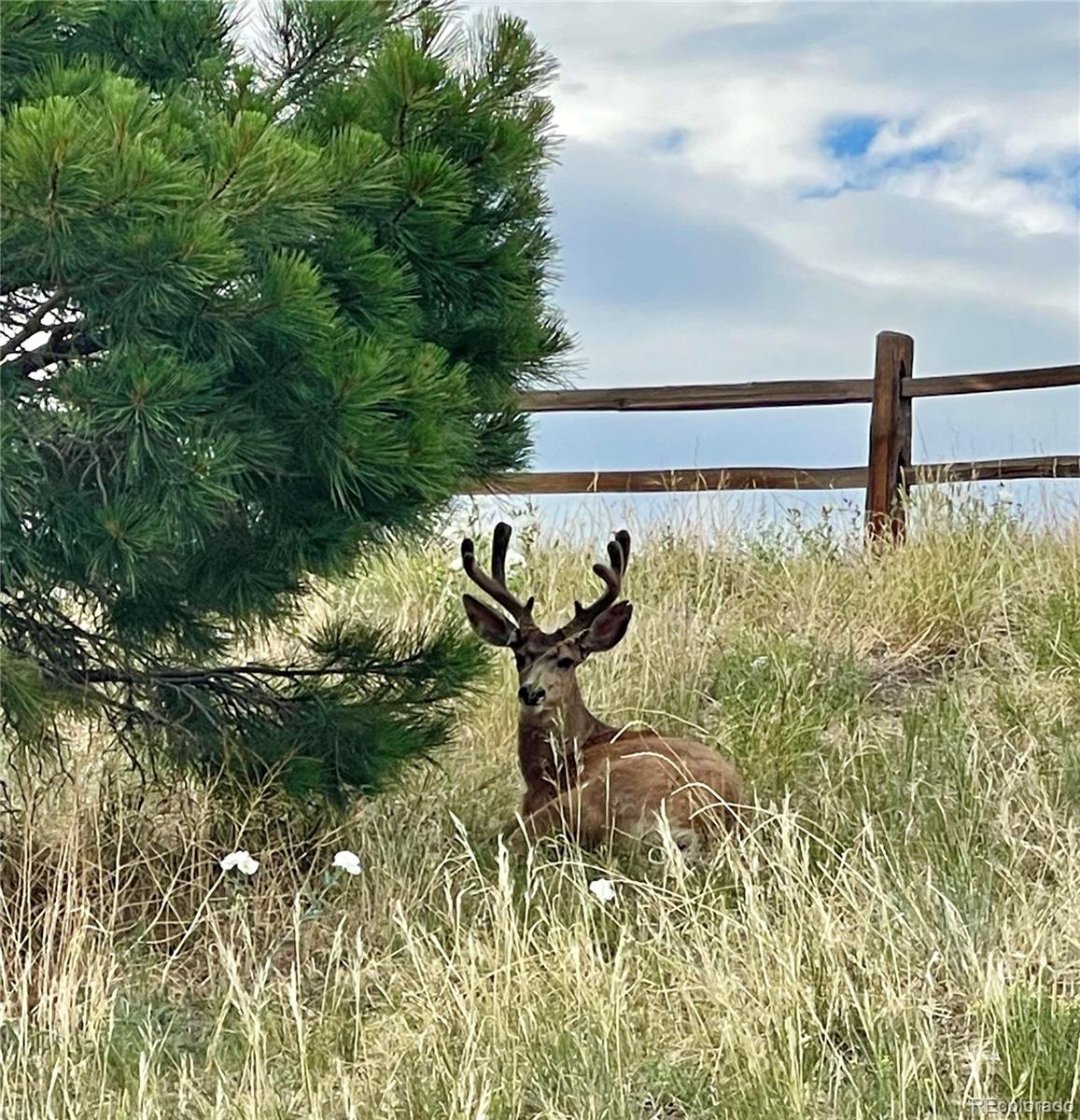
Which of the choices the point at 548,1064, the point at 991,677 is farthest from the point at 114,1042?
the point at 991,677

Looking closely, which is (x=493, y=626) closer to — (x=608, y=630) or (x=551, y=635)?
(x=551, y=635)

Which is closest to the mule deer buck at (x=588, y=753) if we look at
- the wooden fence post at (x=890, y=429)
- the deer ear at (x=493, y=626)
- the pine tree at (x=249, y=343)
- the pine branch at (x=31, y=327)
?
the deer ear at (x=493, y=626)

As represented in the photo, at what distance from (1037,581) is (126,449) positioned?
5.58 meters

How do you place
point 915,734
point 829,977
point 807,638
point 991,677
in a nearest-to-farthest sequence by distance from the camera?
point 829,977 → point 915,734 → point 991,677 → point 807,638

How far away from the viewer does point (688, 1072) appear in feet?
14.7

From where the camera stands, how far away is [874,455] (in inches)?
459

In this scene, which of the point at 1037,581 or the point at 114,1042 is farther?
the point at 1037,581

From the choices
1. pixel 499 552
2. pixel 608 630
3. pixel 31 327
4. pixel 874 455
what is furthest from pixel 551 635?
pixel 874 455

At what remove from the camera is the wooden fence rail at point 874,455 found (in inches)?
442

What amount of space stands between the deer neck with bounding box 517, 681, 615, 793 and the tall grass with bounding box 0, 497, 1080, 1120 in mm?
279

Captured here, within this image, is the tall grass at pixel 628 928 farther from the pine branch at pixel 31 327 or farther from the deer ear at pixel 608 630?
the pine branch at pixel 31 327

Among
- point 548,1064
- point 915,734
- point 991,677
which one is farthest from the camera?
point 991,677

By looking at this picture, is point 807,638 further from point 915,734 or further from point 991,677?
point 915,734

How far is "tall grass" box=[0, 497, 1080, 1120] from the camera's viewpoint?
4375 mm
